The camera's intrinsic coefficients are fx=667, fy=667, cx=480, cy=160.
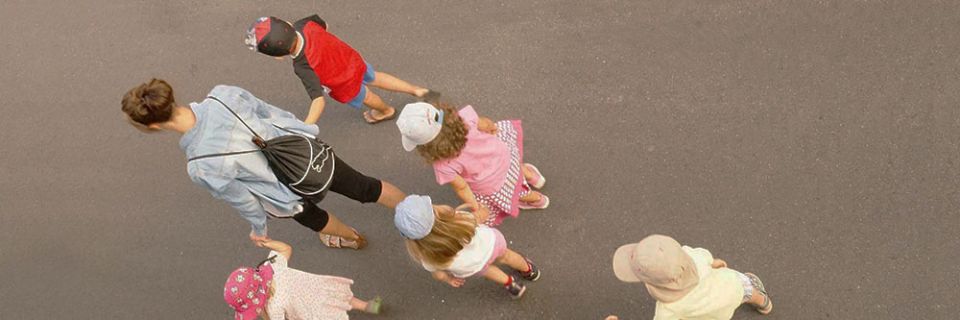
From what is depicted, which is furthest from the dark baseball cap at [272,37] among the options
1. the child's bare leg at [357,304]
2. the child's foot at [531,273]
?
the child's foot at [531,273]

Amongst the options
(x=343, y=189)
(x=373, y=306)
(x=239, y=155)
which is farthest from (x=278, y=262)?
(x=373, y=306)

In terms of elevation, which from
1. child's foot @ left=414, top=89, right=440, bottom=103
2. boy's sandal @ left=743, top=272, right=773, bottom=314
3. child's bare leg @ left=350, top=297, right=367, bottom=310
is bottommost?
child's bare leg @ left=350, top=297, right=367, bottom=310

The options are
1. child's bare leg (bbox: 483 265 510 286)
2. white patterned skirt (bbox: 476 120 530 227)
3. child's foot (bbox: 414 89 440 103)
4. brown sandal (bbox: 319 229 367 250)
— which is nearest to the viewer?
child's bare leg (bbox: 483 265 510 286)

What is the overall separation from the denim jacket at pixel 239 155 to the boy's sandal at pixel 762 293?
2.14 metres

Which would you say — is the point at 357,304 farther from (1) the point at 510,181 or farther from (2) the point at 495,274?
(1) the point at 510,181

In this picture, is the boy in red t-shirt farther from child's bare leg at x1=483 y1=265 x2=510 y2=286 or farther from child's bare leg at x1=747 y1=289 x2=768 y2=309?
child's bare leg at x1=747 y1=289 x2=768 y2=309

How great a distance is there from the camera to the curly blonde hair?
2.87 metres

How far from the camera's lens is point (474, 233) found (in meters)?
2.90

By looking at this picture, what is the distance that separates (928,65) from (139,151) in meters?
4.91

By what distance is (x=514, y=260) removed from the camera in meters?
3.29

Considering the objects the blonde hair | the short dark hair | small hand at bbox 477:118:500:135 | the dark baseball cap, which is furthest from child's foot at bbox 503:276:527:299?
the short dark hair

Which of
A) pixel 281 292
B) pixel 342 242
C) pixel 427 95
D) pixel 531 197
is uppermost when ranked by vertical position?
pixel 427 95

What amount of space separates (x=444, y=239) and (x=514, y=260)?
2.11ft

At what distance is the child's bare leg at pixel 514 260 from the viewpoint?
127 inches
